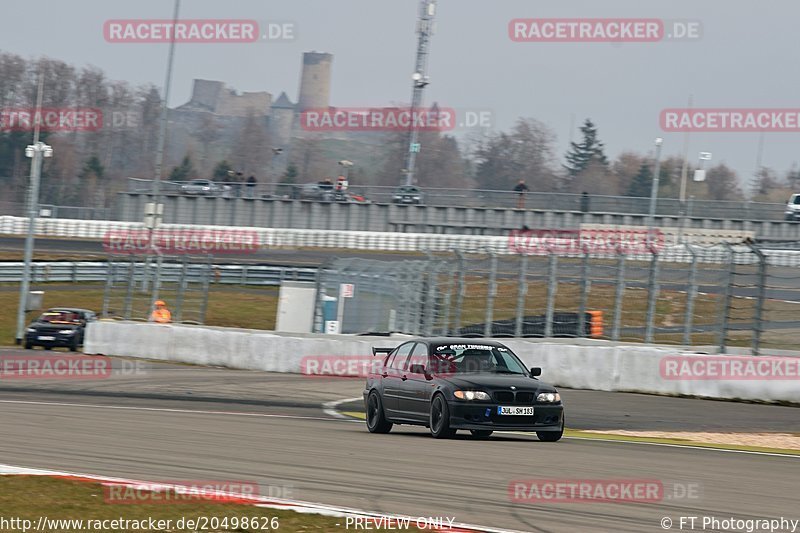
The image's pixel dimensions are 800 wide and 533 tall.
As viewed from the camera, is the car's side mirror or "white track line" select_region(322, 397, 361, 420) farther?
"white track line" select_region(322, 397, 361, 420)

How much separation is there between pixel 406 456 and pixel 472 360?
9.38 feet

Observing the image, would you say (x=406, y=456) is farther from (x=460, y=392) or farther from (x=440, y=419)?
(x=440, y=419)

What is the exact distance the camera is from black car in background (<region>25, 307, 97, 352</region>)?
104ft

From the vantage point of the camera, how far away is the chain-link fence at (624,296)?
18.5 m

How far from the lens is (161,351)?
27.6 meters

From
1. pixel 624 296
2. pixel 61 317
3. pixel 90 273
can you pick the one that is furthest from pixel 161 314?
pixel 90 273

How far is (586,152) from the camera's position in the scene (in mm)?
115688

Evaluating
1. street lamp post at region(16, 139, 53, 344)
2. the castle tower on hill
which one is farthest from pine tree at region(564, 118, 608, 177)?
street lamp post at region(16, 139, 53, 344)

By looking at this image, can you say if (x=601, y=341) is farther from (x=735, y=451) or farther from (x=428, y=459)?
(x=428, y=459)

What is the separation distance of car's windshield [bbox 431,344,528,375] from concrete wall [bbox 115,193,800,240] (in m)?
36.0

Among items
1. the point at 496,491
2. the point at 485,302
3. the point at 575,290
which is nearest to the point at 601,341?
the point at 575,290

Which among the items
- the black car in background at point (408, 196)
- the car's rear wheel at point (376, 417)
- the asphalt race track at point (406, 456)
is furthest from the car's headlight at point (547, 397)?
the black car in background at point (408, 196)

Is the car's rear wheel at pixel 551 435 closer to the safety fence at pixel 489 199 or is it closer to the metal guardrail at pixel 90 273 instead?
the metal guardrail at pixel 90 273

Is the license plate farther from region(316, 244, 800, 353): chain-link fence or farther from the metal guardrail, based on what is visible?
the metal guardrail
